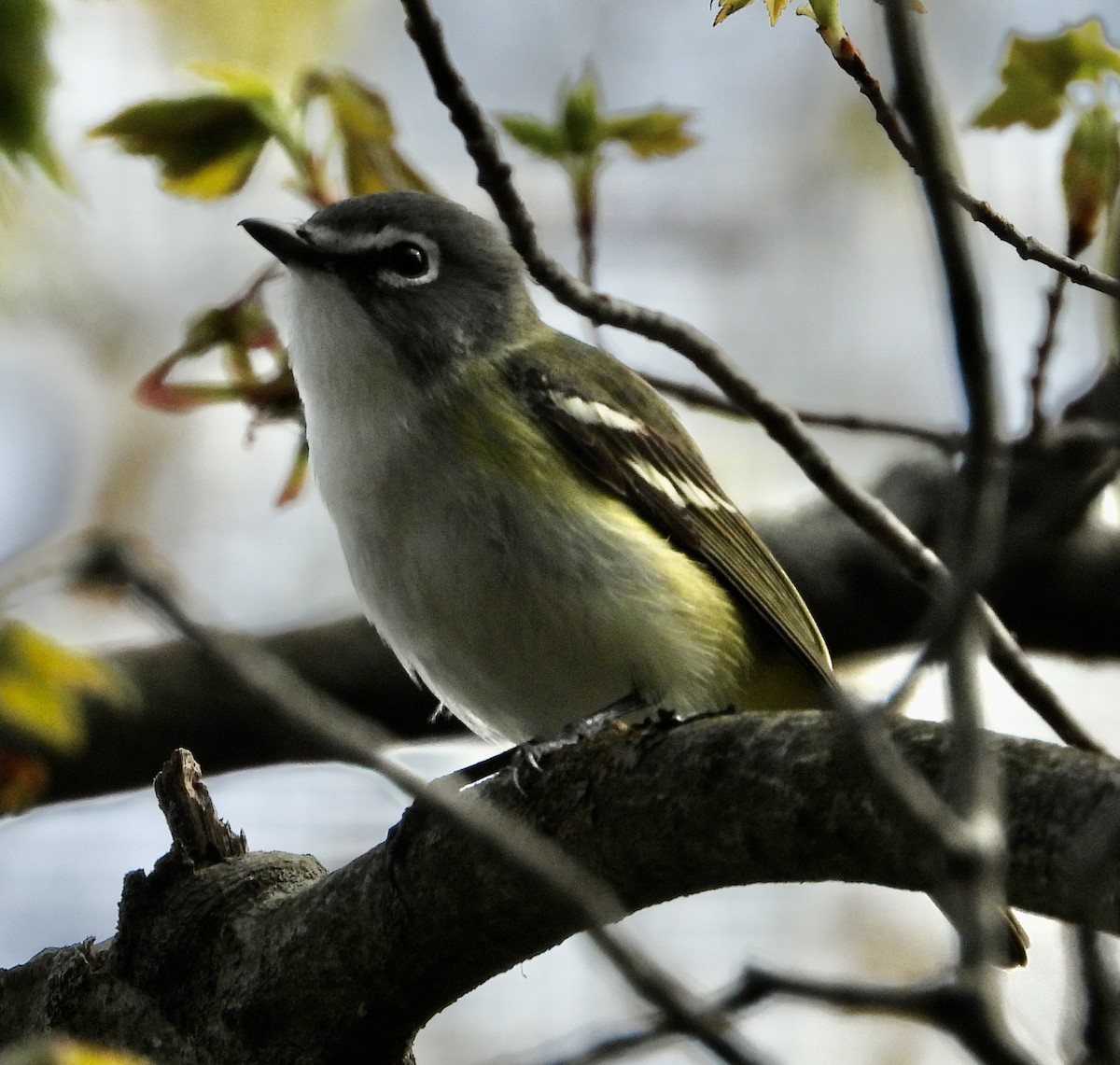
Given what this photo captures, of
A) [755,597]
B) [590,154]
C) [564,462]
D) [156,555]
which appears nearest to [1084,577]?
[755,597]

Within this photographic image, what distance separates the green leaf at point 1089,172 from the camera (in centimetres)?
311

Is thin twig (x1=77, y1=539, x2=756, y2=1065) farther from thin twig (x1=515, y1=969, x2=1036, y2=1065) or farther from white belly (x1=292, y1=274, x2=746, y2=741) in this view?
white belly (x1=292, y1=274, x2=746, y2=741)

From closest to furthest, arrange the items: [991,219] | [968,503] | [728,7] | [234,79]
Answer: [968,503], [728,7], [991,219], [234,79]

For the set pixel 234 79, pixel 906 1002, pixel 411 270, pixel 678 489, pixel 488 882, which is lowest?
pixel 906 1002

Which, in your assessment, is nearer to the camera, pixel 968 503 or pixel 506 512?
pixel 968 503

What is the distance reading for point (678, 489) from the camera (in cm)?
414

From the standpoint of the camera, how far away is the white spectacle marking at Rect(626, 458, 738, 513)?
400 cm

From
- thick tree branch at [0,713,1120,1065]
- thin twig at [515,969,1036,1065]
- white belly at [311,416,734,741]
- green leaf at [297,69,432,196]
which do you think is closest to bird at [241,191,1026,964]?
white belly at [311,416,734,741]

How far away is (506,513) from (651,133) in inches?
37.4

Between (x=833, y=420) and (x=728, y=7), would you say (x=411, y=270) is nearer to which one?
(x=833, y=420)

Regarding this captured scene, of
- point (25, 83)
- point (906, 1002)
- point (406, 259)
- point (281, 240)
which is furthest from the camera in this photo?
point (406, 259)

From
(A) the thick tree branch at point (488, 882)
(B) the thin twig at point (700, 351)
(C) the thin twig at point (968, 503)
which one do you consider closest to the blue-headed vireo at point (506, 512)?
(B) the thin twig at point (700, 351)

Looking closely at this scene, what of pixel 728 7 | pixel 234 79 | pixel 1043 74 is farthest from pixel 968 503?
pixel 234 79

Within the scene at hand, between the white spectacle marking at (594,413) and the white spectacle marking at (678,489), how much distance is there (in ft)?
0.45
